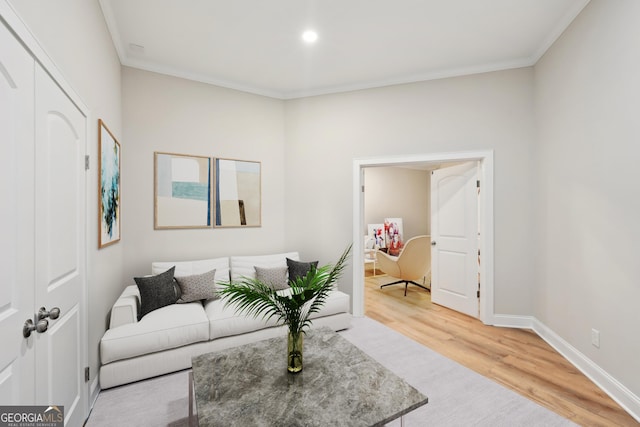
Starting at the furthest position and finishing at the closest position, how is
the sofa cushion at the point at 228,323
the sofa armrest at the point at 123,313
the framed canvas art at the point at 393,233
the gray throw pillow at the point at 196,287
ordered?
the framed canvas art at the point at 393,233 < the gray throw pillow at the point at 196,287 < the sofa cushion at the point at 228,323 < the sofa armrest at the point at 123,313

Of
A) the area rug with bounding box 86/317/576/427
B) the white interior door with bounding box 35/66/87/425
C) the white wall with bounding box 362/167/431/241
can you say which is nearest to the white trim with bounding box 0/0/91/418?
the white interior door with bounding box 35/66/87/425

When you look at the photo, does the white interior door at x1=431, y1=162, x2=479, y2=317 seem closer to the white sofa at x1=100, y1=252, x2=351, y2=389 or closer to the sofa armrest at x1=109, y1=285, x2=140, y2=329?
the white sofa at x1=100, y1=252, x2=351, y2=389

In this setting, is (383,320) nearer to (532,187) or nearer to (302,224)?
(302,224)

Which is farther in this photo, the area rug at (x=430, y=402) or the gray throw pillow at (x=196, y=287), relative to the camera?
the gray throw pillow at (x=196, y=287)

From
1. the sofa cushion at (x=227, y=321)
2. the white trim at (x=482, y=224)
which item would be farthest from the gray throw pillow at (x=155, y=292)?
the white trim at (x=482, y=224)

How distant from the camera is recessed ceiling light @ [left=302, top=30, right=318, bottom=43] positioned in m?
2.71

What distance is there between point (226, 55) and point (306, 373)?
3.10m

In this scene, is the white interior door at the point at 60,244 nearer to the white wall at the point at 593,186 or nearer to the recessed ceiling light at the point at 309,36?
the recessed ceiling light at the point at 309,36

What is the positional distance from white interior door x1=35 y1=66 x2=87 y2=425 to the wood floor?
282 centimetres

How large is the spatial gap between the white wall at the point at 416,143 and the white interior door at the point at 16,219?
2.95 meters

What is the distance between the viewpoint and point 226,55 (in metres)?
3.09

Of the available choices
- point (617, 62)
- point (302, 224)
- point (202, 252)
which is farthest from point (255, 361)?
point (617, 62)

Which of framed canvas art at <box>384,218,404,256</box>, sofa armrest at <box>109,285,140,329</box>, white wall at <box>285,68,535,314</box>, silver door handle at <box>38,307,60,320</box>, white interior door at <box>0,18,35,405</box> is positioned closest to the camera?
white interior door at <box>0,18,35,405</box>

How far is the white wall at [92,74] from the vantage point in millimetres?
1378
